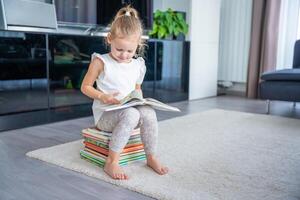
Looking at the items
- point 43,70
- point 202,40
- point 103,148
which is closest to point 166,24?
point 202,40

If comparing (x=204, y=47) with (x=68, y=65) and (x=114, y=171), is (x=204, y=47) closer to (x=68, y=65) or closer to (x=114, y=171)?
(x=68, y=65)

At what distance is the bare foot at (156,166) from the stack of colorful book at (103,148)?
0.10 m

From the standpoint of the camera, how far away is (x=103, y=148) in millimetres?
1562

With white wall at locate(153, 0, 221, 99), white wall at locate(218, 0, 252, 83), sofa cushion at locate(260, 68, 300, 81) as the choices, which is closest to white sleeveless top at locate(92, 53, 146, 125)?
sofa cushion at locate(260, 68, 300, 81)

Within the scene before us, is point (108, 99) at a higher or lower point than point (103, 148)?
higher

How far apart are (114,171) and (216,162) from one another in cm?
52

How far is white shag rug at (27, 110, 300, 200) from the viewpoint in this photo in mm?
1328

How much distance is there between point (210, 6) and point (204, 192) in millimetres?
3029

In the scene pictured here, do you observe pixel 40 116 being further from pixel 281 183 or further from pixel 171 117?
pixel 281 183

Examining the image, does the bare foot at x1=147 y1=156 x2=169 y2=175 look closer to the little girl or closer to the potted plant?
the little girl

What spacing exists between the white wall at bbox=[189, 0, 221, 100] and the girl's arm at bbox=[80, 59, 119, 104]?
241 cm

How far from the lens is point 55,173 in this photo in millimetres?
1502

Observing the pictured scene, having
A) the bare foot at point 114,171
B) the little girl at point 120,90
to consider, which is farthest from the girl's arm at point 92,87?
the bare foot at point 114,171

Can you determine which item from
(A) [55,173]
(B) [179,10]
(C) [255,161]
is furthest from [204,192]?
(B) [179,10]
